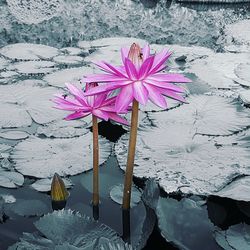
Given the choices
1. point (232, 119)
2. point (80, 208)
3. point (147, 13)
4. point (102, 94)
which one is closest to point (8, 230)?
point (80, 208)

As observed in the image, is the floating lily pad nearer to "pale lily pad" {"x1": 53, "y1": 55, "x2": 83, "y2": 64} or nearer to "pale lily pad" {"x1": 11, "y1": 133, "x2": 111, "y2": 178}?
"pale lily pad" {"x1": 53, "y1": 55, "x2": 83, "y2": 64}

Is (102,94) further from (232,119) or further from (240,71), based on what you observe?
(240,71)

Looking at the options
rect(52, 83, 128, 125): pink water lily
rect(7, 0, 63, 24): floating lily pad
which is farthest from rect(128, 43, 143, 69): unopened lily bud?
rect(7, 0, 63, 24): floating lily pad

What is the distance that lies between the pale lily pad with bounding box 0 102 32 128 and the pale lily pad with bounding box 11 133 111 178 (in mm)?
147

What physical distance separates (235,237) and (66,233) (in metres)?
0.39

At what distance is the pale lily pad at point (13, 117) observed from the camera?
5.04 ft

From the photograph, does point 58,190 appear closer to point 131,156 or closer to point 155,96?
point 131,156

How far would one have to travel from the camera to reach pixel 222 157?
1294mm

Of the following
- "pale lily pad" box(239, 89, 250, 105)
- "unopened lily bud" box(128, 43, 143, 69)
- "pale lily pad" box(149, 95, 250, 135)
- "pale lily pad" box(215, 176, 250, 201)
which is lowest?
"pale lily pad" box(215, 176, 250, 201)

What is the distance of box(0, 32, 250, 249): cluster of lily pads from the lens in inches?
41.9

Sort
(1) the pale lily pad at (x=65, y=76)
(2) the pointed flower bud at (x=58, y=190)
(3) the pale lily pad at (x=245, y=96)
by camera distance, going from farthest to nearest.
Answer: (1) the pale lily pad at (x=65, y=76), (3) the pale lily pad at (x=245, y=96), (2) the pointed flower bud at (x=58, y=190)

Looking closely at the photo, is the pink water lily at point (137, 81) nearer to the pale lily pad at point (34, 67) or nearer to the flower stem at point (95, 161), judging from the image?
the flower stem at point (95, 161)

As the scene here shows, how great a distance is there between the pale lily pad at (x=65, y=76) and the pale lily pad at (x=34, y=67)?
0.09 meters

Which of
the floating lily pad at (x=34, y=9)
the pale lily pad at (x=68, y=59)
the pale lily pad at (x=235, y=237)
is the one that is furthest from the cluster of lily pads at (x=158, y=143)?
the floating lily pad at (x=34, y=9)
